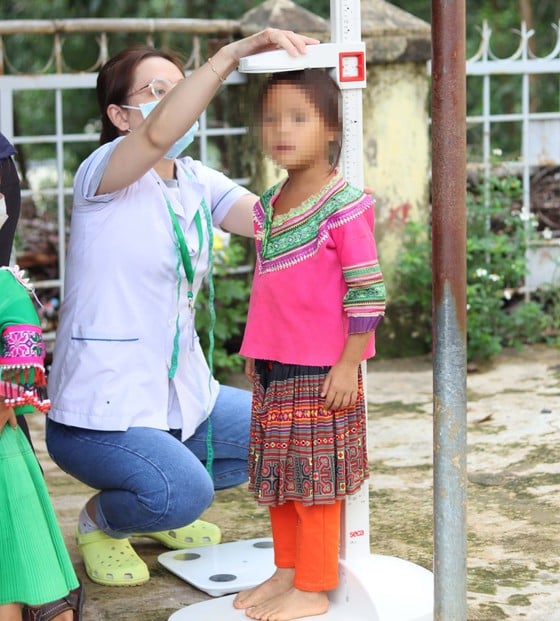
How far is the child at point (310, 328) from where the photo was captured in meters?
2.77

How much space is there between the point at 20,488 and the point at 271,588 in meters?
0.74

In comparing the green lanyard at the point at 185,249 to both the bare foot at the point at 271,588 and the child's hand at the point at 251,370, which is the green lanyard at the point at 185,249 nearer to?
the child's hand at the point at 251,370

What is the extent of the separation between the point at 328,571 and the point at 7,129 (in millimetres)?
3583

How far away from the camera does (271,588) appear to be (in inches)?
119

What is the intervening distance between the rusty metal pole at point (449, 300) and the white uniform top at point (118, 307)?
3.40ft

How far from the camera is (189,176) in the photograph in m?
3.50

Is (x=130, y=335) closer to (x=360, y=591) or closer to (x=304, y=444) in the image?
(x=304, y=444)

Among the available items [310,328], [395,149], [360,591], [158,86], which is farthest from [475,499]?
[395,149]

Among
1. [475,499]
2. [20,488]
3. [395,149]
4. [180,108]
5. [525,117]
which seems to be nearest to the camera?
[20,488]

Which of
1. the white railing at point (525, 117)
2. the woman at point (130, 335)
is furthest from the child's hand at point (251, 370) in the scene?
the white railing at point (525, 117)

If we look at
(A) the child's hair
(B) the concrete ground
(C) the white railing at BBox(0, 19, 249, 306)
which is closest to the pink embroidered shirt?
(A) the child's hair

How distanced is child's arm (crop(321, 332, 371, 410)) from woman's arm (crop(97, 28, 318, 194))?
0.67m

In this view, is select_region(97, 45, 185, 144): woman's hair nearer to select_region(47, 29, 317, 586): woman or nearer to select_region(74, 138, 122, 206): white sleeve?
select_region(47, 29, 317, 586): woman

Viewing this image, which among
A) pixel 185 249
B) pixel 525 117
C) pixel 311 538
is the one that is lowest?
pixel 311 538
